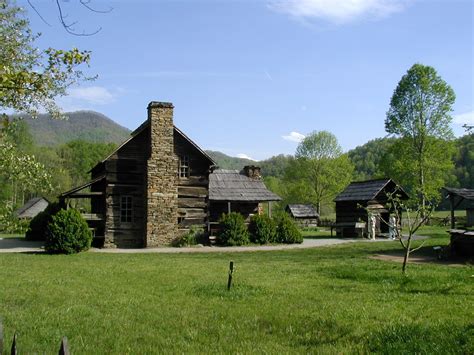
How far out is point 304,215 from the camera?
63.5 meters

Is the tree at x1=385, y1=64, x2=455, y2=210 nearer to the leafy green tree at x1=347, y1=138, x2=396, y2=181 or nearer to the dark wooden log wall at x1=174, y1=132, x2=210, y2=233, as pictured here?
the dark wooden log wall at x1=174, y1=132, x2=210, y2=233

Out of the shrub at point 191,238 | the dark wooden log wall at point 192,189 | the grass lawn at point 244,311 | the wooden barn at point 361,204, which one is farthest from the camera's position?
the wooden barn at point 361,204

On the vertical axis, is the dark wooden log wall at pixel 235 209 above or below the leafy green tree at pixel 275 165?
below

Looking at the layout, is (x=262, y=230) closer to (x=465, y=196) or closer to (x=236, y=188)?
(x=236, y=188)

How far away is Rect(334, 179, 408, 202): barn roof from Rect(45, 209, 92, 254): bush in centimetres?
2295

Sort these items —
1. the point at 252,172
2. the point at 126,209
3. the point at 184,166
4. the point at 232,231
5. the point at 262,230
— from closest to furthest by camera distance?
1. the point at 126,209
2. the point at 232,231
3. the point at 184,166
4. the point at 262,230
5. the point at 252,172

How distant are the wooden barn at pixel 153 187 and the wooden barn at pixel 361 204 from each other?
46.5 feet

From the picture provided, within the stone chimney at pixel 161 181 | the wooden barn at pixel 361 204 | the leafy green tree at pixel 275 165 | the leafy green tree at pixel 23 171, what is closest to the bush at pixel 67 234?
the stone chimney at pixel 161 181

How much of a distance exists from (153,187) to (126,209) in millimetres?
2207

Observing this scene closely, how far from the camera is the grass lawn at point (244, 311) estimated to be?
7621 mm

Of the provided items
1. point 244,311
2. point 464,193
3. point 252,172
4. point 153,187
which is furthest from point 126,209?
point 244,311

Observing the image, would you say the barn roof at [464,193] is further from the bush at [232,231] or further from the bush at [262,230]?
the bush at [232,231]

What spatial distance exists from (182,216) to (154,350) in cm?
2452

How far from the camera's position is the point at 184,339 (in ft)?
26.2
